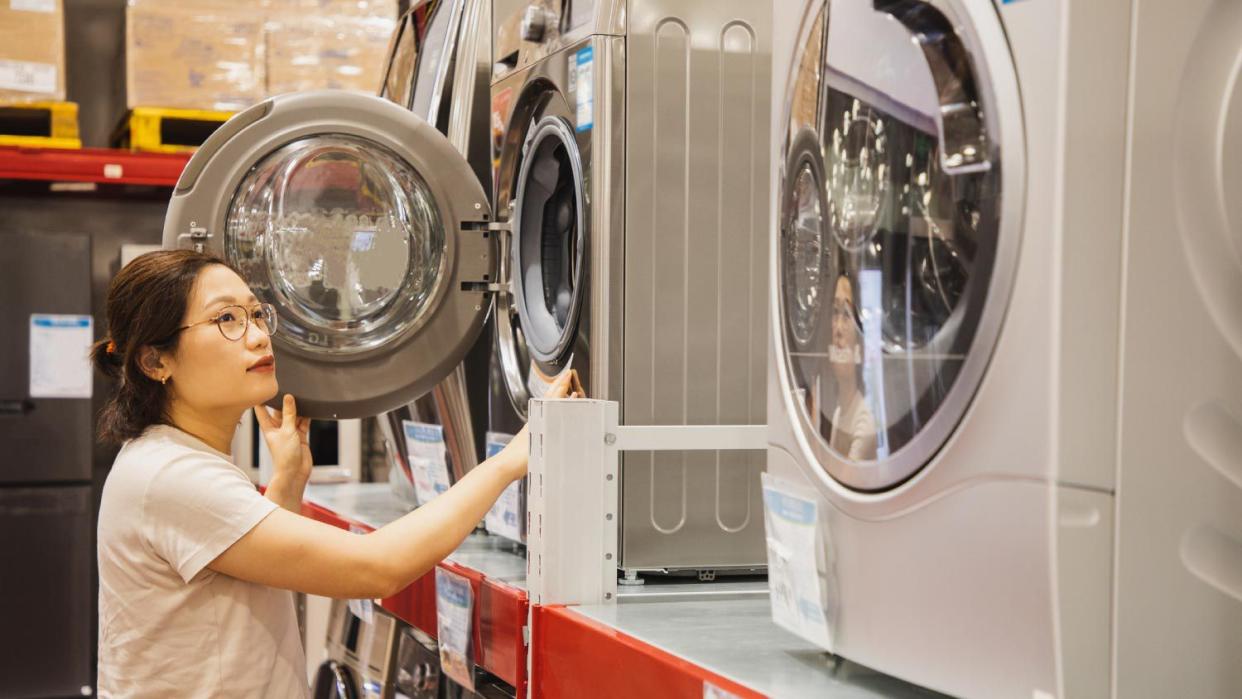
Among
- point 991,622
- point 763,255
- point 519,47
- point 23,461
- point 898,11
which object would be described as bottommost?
point 23,461

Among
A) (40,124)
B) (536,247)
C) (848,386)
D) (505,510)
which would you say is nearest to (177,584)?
(505,510)

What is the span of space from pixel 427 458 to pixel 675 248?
907 millimetres

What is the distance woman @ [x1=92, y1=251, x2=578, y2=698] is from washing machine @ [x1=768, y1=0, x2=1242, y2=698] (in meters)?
0.89

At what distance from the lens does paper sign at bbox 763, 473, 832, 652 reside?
1.43m

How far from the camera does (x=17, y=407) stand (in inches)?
193

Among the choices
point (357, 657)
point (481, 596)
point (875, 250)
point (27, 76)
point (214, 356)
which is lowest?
point (357, 657)

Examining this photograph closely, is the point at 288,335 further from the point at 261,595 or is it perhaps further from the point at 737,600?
the point at 737,600

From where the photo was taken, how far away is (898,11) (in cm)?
133

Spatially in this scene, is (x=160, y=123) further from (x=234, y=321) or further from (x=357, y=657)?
(x=234, y=321)

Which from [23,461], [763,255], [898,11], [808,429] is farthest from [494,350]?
[23,461]

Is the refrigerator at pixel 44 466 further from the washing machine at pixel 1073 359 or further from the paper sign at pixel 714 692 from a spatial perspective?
the washing machine at pixel 1073 359

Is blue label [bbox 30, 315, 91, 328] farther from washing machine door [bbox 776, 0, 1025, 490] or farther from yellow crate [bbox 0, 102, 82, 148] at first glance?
washing machine door [bbox 776, 0, 1025, 490]

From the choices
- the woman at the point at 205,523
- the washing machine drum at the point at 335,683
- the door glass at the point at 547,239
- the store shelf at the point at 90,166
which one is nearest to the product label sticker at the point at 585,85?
the door glass at the point at 547,239

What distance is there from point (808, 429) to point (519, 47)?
1.24m
